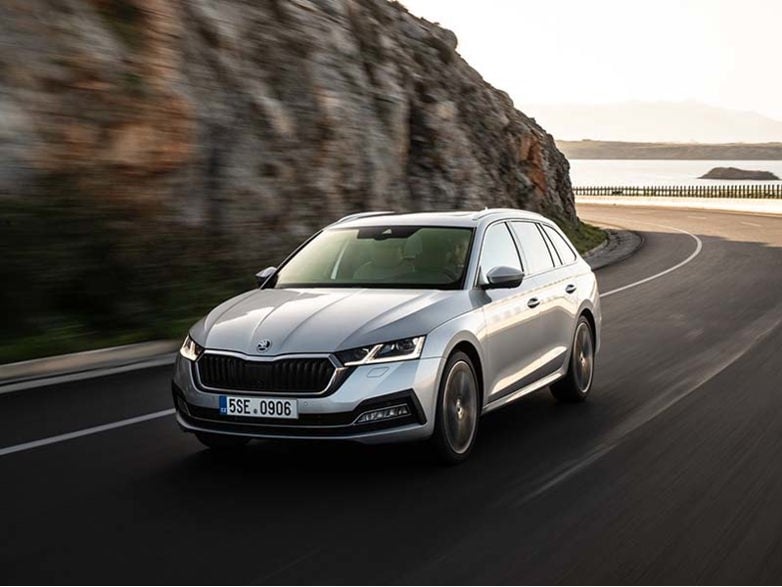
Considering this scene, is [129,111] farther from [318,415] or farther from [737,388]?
[318,415]

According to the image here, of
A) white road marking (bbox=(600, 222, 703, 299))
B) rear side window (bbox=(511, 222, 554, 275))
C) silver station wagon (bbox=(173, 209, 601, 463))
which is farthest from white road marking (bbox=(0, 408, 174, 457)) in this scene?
white road marking (bbox=(600, 222, 703, 299))

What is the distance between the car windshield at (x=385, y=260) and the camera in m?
8.30

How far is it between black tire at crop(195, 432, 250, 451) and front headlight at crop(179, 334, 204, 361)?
0.47 m

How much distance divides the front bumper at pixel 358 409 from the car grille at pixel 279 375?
54 millimetres

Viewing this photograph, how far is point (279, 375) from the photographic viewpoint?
7047 mm

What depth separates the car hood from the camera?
7117mm

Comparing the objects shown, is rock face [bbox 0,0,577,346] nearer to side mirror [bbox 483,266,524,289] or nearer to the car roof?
the car roof

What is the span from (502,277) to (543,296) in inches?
44.4

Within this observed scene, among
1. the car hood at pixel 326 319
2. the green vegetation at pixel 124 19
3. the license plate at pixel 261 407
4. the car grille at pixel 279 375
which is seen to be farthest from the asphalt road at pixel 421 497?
the green vegetation at pixel 124 19

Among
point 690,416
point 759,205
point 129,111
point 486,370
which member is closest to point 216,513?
point 486,370

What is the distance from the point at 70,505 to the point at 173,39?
13668mm

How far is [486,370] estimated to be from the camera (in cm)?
804

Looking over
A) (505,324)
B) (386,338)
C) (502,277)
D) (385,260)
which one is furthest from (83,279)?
(386,338)

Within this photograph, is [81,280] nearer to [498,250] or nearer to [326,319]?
[498,250]
